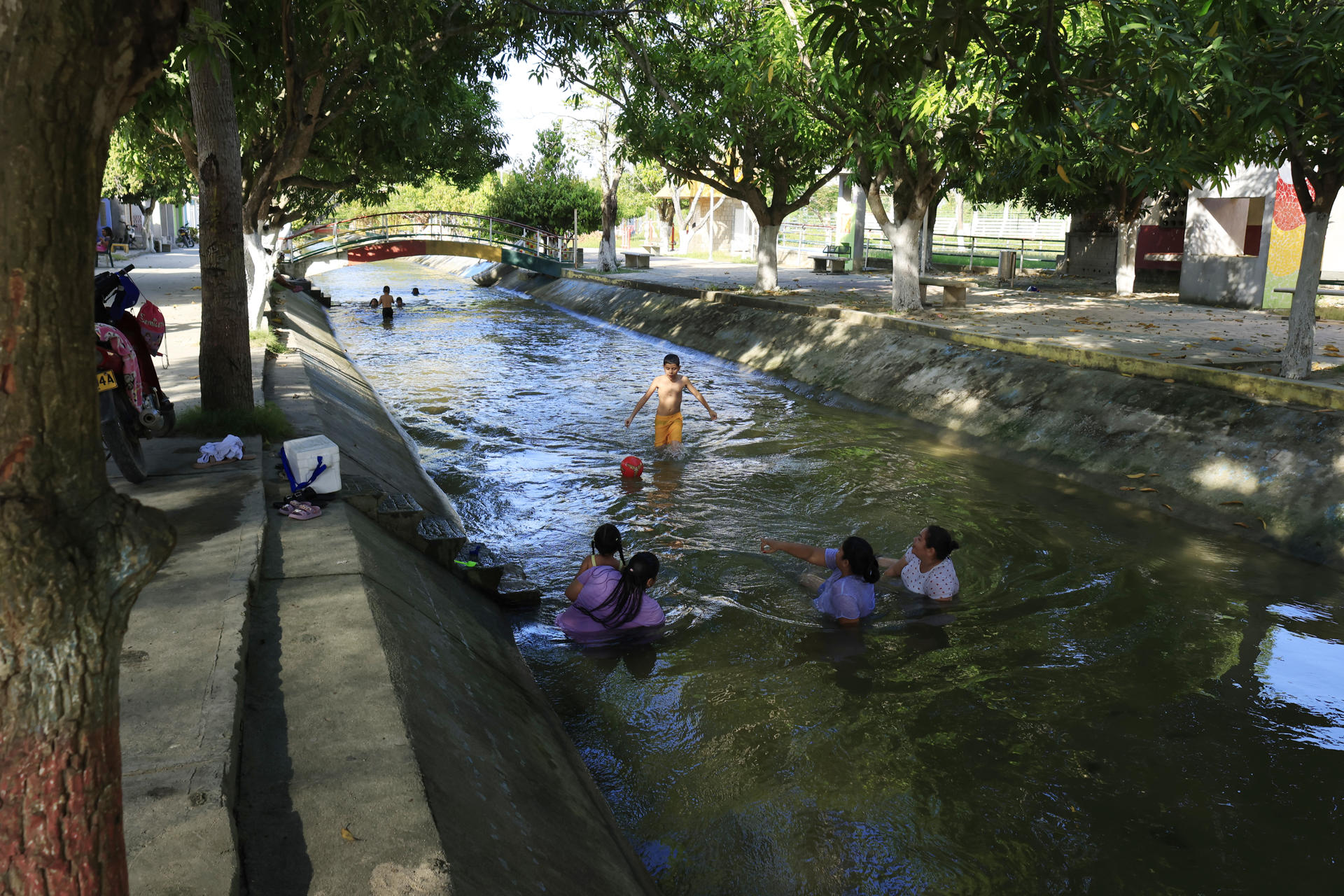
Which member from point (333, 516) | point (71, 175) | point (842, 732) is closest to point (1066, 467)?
point (842, 732)

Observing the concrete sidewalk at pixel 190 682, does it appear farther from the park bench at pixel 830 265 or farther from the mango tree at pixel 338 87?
the park bench at pixel 830 265

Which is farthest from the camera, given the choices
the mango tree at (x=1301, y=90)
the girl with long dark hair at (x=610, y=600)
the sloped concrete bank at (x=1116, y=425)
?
the sloped concrete bank at (x=1116, y=425)

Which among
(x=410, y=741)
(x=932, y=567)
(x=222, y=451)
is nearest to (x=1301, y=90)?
(x=932, y=567)

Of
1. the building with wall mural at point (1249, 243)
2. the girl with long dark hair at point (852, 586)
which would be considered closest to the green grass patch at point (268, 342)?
the girl with long dark hair at point (852, 586)

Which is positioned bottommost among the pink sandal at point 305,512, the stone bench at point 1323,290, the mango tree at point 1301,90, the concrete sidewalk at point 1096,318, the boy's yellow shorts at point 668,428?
the boy's yellow shorts at point 668,428

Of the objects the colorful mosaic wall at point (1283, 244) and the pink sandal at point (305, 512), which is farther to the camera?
the colorful mosaic wall at point (1283, 244)

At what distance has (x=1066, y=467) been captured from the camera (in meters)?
11.0

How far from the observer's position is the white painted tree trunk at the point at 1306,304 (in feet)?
34.1

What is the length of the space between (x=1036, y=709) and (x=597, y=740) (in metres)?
2.66

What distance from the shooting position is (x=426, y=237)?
1452 inches

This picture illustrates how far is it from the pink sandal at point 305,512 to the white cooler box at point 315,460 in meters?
0.30

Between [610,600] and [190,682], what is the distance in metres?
3.15

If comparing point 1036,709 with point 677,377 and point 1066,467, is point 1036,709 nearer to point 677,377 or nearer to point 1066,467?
point 1066,467

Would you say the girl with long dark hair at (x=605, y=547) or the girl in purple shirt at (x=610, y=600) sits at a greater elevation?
the girl with long dark hair at (x=605, y=547)
